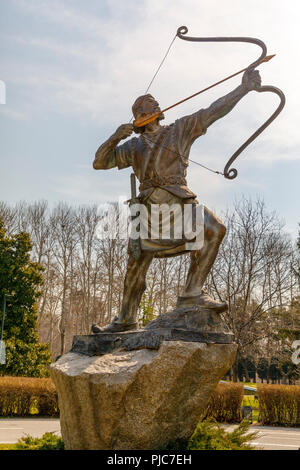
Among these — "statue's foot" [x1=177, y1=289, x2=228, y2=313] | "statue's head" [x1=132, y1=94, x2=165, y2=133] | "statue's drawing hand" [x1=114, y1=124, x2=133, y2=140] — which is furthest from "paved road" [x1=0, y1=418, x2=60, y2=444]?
"statue's head" [x1=132, y1=94, x2=165, y2=133]

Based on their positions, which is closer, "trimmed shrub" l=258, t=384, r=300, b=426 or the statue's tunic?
the statue's tunic

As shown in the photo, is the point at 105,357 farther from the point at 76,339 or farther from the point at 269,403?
the point at 269,403

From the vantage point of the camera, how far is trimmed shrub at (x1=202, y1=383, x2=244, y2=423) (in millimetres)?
12109

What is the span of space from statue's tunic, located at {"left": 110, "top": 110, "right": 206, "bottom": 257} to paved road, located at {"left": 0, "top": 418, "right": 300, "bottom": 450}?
368 cm

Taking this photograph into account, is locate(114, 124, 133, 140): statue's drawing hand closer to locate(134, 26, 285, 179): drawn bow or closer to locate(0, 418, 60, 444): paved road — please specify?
locate(134, 26, 285, 179): drawn bow

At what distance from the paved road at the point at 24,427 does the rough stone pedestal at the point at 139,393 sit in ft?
13.8

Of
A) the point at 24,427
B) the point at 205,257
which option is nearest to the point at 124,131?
the point at 205,257

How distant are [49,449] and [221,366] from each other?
2218 millimetres

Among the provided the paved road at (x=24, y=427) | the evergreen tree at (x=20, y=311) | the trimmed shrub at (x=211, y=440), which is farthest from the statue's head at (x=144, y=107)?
the evergreen tree at (x=20, y=311)

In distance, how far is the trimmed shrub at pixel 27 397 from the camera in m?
12.2

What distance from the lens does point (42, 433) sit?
8.77m

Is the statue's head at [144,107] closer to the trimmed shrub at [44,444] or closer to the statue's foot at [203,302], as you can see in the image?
the statue's foot at [203,302]

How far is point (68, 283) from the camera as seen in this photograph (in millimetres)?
26422

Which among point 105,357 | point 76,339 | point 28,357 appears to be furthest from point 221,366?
point 28,357
